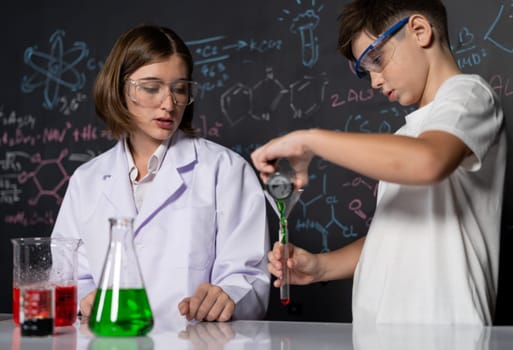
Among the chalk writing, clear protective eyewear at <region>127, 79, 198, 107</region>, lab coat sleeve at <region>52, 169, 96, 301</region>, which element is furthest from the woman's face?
the chalk writing

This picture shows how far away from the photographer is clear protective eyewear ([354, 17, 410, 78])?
1537 mm

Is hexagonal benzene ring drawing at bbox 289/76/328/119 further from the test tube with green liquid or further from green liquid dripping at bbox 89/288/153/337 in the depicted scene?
green liquid dripping at bbox 89/288/153/337

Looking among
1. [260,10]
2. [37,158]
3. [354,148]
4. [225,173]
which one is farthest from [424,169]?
[37,158]

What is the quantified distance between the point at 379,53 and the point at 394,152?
0.41 metres

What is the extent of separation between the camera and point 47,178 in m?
3.78

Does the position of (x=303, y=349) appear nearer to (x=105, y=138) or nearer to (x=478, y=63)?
(x=478, y=63)

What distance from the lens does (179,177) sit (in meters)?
2.02

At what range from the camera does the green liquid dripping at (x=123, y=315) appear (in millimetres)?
1127

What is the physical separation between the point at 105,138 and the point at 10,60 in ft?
2.60

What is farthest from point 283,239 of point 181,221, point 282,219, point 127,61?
point 127,61

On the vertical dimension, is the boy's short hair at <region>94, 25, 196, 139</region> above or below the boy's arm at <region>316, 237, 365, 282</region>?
above

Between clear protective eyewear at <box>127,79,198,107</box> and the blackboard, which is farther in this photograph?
the blackboard

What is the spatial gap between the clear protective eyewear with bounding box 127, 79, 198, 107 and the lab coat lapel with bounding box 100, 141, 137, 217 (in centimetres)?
21

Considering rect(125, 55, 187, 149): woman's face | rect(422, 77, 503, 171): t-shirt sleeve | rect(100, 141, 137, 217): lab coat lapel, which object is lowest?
rect(100, 141, 137, 217): lab coat lapel
